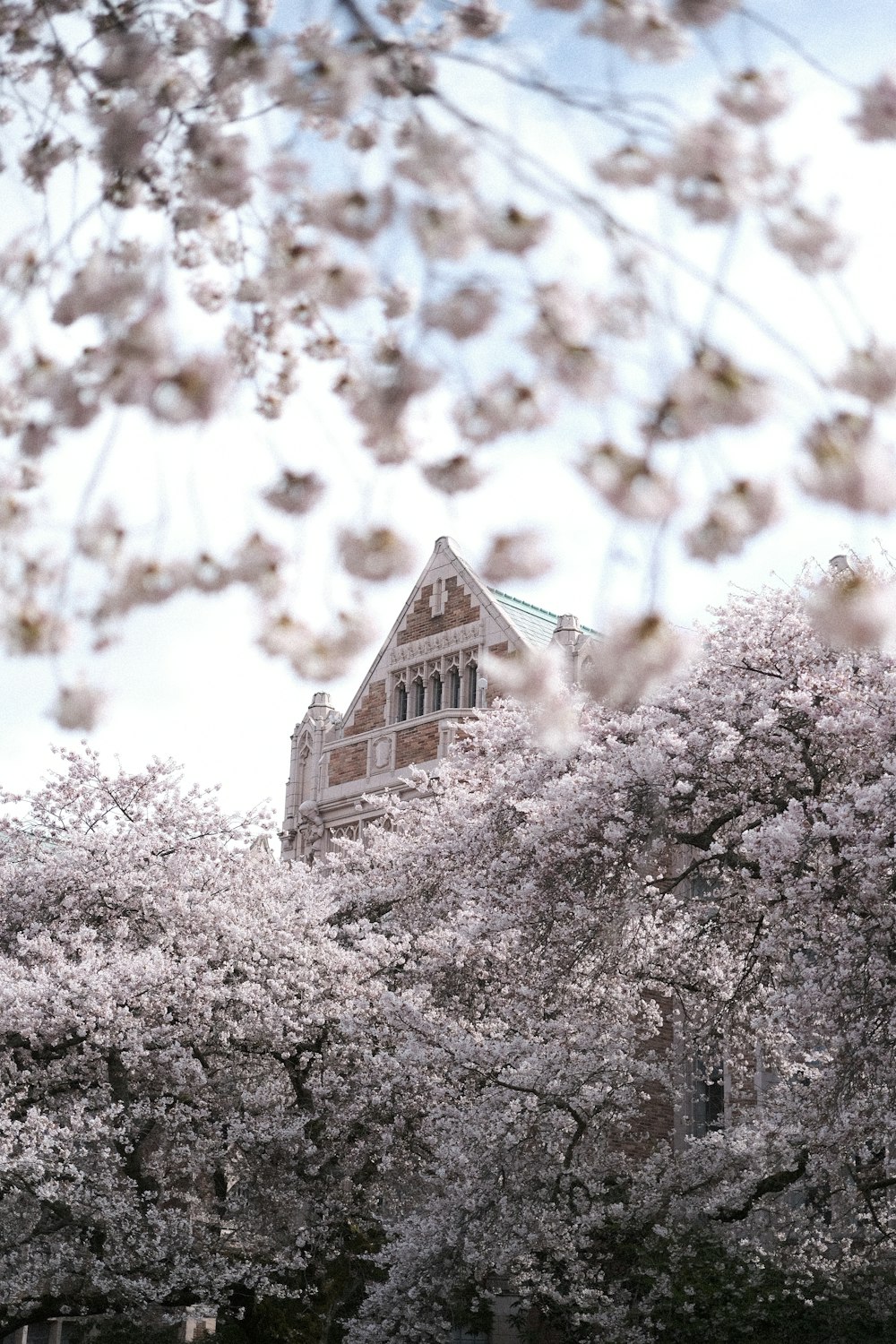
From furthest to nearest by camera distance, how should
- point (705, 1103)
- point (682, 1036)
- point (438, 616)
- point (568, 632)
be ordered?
point (438, 616)
point (568, 632)
point (705, 1103)
point (682, 1036)

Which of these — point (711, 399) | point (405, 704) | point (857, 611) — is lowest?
point (857, 611)

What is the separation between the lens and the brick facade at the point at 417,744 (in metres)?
29.3

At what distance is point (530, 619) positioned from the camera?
103 ft

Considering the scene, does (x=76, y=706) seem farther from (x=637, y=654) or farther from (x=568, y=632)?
(x=568, y=632)

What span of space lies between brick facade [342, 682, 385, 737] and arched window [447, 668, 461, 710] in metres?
1.92

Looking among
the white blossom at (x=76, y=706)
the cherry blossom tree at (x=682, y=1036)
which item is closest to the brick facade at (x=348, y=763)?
the cherry blossom tree at (x=682, y=1036)

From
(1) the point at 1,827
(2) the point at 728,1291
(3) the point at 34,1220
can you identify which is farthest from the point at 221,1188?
(1) the point at 1,827

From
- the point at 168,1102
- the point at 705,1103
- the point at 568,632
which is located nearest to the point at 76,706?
the point at 168,1102

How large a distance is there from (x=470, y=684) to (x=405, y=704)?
6.48 feet

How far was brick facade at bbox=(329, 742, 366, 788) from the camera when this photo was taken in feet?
101

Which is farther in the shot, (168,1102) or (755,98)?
(168,1102)

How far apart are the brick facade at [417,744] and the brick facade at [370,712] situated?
1075 millimetres

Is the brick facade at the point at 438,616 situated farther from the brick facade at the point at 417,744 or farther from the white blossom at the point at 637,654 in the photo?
the white blossom at the point at 637,654

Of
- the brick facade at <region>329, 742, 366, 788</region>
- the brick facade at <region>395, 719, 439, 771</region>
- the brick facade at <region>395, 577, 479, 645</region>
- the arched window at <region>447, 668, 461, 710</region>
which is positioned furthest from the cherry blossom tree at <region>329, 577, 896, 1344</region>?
the brick facade at <region>329, 742, 366, 788</region>
